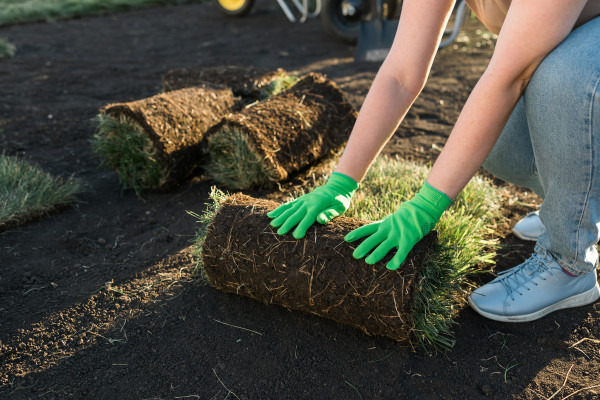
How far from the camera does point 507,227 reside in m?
2.37

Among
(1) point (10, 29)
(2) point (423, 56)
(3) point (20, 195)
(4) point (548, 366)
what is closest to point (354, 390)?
(4) point (548, 366)

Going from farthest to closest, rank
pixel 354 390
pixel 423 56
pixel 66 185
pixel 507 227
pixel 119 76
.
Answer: pixel 119 76 < pixel 66 185 < pixel 507 227 < pixel 423 56 < pixel 354 390

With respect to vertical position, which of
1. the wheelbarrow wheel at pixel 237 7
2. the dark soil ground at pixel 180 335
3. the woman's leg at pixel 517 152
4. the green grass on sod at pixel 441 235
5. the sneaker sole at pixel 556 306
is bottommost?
the dark soil ground at pixel 180 335

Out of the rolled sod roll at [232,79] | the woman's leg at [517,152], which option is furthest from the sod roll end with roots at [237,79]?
the woman's leg at [517,152]

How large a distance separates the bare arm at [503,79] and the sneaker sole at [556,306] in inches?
20.4

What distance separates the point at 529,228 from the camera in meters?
2.25

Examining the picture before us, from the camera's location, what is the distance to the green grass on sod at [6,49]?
517cm

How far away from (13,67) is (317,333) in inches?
176

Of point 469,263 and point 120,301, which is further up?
point 469,263

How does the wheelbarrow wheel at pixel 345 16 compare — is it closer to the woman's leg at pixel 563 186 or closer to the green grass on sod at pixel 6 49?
the green grass on sod at pixel 6 49

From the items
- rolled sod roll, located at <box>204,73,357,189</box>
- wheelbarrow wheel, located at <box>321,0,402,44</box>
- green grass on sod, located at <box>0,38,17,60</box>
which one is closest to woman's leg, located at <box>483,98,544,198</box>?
rolled sod roll, located at <box>204,73,357,189</box>

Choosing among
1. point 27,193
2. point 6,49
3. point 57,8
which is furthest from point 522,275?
point 57,8

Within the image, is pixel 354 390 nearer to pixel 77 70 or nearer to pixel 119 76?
pixel 119 76

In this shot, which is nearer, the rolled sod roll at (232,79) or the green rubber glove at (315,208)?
the green rubber glove at (315,208)
